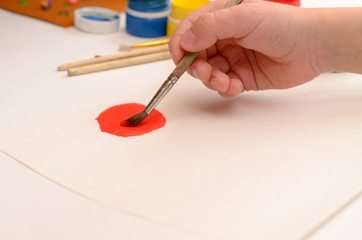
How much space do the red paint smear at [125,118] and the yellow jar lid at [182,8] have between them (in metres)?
0.45

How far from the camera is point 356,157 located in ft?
2.66

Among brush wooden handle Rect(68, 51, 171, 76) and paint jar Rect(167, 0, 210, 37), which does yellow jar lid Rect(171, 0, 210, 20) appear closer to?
paint jar Rect(167, 0, 210, 37)

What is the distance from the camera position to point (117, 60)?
1.13 meters

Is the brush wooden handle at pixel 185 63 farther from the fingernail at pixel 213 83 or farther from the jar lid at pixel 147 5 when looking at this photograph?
the jar lid at pixel 147 5

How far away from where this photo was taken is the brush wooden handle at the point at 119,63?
107 cm

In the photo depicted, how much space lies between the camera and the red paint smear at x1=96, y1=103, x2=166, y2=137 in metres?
0.85

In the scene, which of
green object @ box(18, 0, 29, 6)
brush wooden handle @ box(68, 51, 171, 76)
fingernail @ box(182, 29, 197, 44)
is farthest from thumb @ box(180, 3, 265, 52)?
green object @ box(18, 0, 29, 6)

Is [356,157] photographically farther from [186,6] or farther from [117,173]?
[186,6]

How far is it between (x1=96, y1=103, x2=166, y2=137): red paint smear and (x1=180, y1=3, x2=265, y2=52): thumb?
16cm

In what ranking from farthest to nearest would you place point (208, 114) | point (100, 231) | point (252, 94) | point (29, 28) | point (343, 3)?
1. point (343, 3)
2. point (29, 28)
3. point (252, 94)
4. point (208, 114)
5. point (100, 231)

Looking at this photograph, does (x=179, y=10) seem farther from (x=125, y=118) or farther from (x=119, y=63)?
(x=125, y=118)

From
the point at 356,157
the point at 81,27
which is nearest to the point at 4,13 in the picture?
the point at 81,27

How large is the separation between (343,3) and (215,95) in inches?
40.5

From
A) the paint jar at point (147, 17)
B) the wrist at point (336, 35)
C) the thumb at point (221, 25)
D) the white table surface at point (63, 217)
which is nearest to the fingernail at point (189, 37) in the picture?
the thumb at point (221, 25)
